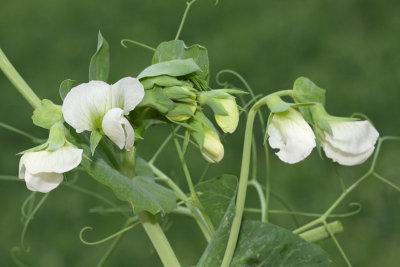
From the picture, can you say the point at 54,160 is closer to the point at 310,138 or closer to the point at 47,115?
the point at 47,115

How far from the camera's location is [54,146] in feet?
1.30

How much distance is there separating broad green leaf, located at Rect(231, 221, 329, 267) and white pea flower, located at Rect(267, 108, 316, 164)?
0.07 m

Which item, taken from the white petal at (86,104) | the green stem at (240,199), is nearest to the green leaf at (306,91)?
the green stem at (240,199)

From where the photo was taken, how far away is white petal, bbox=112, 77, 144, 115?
40 centimetres

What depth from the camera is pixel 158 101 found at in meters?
0.42

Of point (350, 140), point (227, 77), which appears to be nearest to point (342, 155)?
point (350, 140)

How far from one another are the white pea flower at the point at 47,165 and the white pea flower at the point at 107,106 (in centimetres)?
2

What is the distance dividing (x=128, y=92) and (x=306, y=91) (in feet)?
0.35

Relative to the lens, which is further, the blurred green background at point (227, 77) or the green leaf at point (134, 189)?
the blurred green background at point (227, 77)

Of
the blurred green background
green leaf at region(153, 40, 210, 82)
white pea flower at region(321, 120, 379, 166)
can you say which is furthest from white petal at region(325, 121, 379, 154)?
the blurred green background

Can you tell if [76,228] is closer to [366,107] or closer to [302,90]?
[366,107]

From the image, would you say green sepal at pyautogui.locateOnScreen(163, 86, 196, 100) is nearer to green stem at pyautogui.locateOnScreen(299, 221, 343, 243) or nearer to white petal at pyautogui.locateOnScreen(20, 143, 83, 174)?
white petal at pyautogui.locateOnScreen(20, 143, 83, 174)

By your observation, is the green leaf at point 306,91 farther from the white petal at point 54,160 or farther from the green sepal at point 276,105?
the white petal at point 54,160

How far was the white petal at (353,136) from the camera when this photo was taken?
40cm
